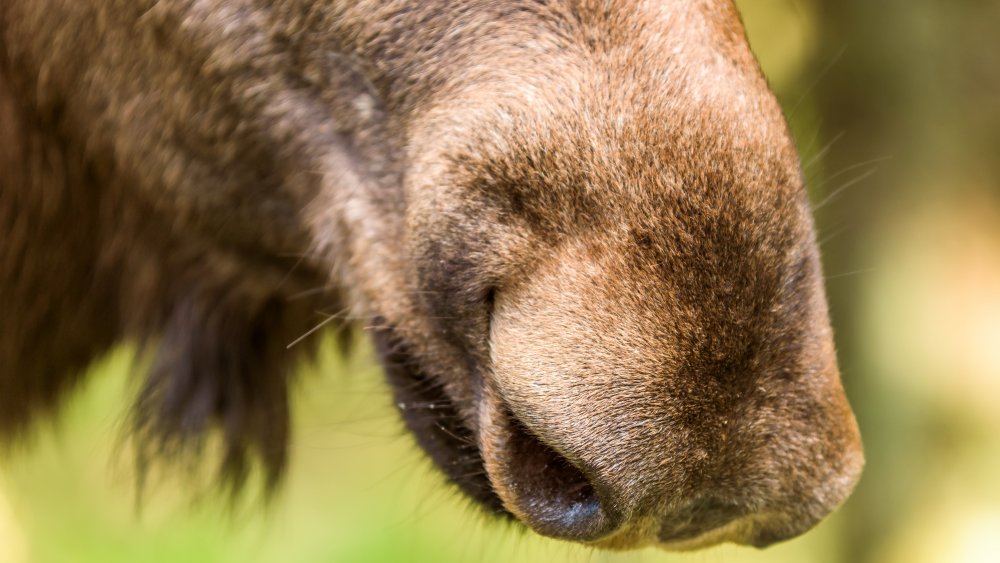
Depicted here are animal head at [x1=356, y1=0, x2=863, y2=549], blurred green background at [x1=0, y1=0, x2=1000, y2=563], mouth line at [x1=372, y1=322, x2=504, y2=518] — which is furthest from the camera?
blurred green background at [x1=0, y1=0, x2=1000, y2=563]

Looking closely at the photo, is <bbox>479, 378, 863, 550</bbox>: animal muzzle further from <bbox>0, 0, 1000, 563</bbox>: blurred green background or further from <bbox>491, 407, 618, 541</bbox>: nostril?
<bbox>0, 0, 1000, 563</bbox>: blurred green background

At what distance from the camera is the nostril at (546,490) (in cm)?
86

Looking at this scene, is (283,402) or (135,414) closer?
(135,414)

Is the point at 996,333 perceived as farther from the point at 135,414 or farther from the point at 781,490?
the point at 135,414

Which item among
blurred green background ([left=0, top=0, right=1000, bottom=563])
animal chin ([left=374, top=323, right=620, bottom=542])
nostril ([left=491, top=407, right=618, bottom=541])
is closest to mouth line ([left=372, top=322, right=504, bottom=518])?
animal chin ([left=374, top=323, right=620, bottom=542])

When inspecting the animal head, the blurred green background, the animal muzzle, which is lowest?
the blurred green background

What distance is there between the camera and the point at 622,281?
2.69ft

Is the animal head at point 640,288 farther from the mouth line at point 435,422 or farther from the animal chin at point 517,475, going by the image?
the mouth line at point 435,422

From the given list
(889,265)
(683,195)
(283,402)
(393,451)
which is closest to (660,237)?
(683,195)

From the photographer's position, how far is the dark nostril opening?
86cm

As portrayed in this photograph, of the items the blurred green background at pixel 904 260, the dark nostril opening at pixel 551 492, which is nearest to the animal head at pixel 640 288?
the dark nostril opening at pixel 551 492

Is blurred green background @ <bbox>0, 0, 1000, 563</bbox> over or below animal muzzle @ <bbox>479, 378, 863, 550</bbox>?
below

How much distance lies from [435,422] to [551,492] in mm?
221

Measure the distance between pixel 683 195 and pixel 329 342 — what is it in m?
1.07
